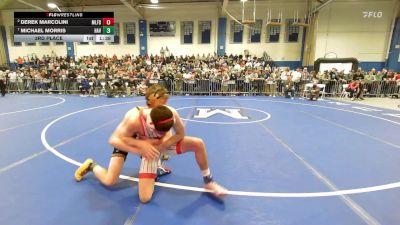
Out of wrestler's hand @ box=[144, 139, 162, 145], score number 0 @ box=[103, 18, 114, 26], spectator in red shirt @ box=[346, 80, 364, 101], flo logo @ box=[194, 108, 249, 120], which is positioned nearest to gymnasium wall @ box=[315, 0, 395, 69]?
spectator in red shirt @ box=[346, 80, 364, 101]

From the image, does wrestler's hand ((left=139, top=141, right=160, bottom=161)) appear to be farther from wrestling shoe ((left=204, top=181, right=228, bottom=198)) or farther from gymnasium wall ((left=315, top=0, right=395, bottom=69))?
gymnasium wall ((left=315, top=0, right=395, bottom=69))

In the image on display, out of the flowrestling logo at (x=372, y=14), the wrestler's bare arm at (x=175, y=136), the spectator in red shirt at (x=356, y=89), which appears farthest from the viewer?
the flowrestling logo at (x=372, y=14)

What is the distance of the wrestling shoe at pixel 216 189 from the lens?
2926mm

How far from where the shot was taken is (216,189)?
2971 mm

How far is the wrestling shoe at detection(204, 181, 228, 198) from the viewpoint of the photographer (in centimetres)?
293

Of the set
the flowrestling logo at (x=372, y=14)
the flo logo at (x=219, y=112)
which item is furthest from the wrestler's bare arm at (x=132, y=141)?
the flowrestling logo at (x=372, y=14)

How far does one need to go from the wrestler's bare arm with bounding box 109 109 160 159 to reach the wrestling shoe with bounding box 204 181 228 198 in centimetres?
83

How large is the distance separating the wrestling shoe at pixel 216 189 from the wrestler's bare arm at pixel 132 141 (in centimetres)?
83

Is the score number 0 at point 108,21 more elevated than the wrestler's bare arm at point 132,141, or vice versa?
the score number 0 at point 108,21

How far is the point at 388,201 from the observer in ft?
9.38
